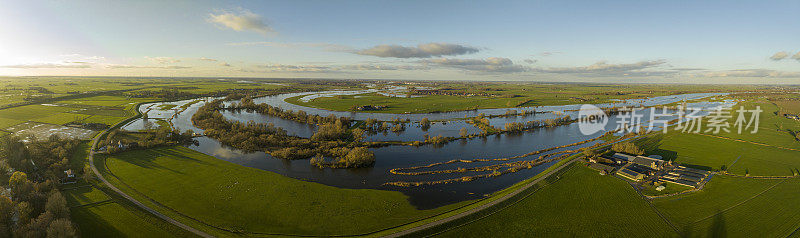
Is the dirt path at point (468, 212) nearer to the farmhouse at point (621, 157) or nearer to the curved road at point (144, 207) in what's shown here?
the farmhouse at point (621, 157)

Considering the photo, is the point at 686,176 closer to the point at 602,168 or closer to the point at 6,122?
the point at 602,168

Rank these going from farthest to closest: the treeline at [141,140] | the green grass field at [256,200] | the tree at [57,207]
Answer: the treeline at [141,140], the green grass field at [256,200], the tree at [57,207]

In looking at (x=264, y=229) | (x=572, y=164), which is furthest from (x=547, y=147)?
(x=264, y=229)

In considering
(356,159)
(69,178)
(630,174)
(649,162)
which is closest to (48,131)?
(69,178)

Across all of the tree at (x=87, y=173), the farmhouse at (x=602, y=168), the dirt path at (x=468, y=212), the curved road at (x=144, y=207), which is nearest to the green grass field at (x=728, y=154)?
the farmhouse at (x=602, y=168)

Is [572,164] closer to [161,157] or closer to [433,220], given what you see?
[433,220]

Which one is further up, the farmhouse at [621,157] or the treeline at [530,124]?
the treeline at [530,124]

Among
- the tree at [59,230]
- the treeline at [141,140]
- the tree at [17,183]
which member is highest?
the treeline at [141,140]
